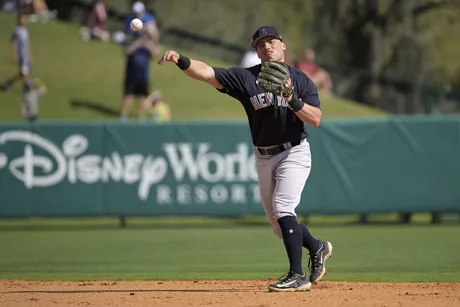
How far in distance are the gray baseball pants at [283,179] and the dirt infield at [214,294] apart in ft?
2.37

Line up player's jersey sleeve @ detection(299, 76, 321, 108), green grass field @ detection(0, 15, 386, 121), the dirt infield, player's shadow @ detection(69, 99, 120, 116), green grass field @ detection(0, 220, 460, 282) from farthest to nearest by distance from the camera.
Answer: green grass field @ detection(0, 15, 386, 121) < player's shadow @ detection(69, 99, 120, 116) < green grass field @ detection(0, 220, 460, 282) < player's jersey sleeve @ detection(299, 76, 321, 108) < the dirt infield

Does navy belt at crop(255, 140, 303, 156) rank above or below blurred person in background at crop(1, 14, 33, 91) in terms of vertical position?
below

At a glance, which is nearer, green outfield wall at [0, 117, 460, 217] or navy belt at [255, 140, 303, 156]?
navy belt at [255, 140, 303, 156]

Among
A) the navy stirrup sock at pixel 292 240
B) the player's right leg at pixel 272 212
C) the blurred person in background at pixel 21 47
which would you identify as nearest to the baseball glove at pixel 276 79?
the player's right leg at pixel 272 212

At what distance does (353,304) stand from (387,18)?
23.9 m

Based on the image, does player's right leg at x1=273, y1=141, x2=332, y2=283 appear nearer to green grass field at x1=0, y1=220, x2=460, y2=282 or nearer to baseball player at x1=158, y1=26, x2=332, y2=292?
baseball player at x1=158, y1=26, x2=332, y2=292

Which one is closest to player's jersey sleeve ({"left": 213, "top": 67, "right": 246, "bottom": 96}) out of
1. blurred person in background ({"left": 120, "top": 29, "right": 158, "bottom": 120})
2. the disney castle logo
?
the disney castle logo

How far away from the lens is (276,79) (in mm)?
8047

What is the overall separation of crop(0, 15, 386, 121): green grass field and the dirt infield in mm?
12808

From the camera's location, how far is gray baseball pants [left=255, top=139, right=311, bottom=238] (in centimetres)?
851

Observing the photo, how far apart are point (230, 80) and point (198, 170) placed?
8.49 m

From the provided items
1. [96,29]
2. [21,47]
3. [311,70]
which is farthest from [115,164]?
[96,29]

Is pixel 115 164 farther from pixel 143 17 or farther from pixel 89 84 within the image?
pixel 89 84

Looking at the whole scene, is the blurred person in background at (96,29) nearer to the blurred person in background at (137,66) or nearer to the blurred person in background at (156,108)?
the blurred person in background at (156,108)
